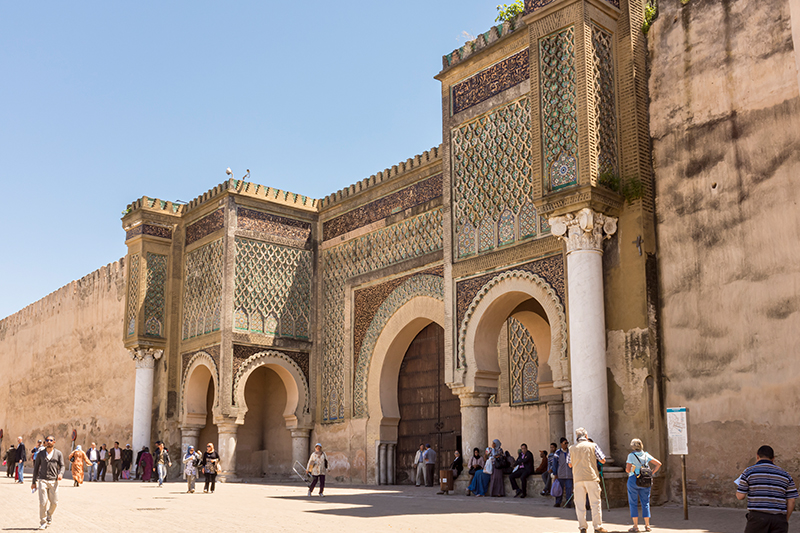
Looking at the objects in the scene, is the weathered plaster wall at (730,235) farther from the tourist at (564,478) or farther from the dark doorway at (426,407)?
the dark doorway at (426,407)

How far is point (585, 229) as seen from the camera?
9242 millimetres

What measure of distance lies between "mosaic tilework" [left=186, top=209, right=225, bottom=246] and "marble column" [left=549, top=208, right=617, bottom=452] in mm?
8860

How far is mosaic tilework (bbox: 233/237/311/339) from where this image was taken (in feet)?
52.1

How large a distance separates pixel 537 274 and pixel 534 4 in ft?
11.5

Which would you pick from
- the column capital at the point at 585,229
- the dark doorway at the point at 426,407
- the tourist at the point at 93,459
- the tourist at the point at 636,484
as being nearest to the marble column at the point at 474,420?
the dark doorway at the point at 426,407

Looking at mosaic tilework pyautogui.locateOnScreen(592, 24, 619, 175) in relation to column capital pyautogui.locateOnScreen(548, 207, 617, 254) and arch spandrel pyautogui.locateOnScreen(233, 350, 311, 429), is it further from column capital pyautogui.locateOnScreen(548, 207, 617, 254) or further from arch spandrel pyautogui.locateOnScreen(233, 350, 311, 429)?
arch spandrel pyautogui.locateOnScreen(233, 350, 311, 429)

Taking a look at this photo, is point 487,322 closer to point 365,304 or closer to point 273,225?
point 365,304

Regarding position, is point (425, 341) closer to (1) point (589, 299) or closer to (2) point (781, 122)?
(1) point (589, 299)

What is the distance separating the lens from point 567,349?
9922 millimetres

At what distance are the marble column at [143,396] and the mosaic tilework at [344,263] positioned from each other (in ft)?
13.5

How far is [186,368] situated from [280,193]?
4201 millimetres

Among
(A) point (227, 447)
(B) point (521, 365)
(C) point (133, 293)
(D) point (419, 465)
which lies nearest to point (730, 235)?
(B) point (521, 365)

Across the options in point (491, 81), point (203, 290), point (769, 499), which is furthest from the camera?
point (203, 290)

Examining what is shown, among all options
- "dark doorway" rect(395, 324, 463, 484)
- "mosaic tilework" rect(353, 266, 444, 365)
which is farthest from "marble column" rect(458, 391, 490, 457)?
"mosaic tilework" rect(353, 266, 444, 365)
